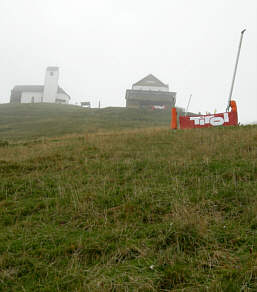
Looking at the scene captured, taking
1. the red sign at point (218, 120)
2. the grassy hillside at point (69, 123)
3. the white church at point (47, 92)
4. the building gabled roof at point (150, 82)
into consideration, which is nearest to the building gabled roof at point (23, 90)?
the white church at point (47, 92)

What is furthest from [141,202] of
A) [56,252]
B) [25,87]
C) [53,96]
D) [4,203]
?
[25,87]

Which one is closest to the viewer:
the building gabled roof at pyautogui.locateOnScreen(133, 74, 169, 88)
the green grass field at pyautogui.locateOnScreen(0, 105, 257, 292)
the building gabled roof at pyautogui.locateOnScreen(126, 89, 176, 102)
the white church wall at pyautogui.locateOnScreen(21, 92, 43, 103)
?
the green grass field at pyautogui.locateOnScreen(0, 105, 257, 292)

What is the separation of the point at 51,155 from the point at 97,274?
6116 millimetres

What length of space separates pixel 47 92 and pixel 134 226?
76775mm

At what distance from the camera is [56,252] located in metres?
3.01

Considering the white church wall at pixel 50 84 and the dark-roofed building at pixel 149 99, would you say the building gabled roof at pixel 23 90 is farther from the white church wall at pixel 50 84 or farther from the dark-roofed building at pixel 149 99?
the dark-roofed building at pixel 149 99

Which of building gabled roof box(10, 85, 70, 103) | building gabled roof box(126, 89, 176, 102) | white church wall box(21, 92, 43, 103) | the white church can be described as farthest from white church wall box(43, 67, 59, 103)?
building gabled roof box(126, 89, 176, 102)

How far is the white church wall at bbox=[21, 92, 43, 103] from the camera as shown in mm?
75312

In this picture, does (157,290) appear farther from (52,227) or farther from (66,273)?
(52,227)

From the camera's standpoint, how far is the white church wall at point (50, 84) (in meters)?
74.2

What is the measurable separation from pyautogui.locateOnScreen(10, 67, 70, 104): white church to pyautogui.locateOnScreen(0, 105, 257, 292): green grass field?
72.7m

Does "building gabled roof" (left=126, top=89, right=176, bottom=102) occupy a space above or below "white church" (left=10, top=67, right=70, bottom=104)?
below

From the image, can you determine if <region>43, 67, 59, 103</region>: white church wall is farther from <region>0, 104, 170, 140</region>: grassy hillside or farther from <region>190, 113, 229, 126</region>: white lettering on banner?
<region>190, 113, 229, 126</region>: white lettering on banner

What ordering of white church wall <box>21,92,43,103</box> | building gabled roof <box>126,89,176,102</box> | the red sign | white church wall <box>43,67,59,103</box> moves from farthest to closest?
white church wall <box>21,92,43,103</box>
white church wall <box>43,67,59,103</box>
building gabled roof <box>126,89,176,102</box>
the red sign
